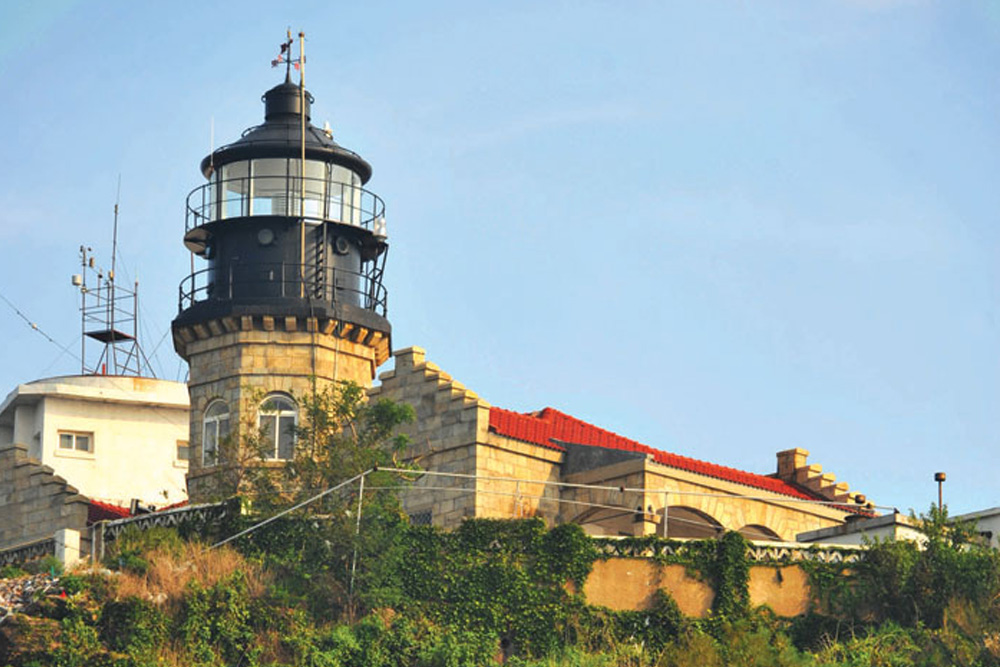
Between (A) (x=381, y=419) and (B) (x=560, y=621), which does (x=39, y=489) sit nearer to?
(A) (x=381, y=419)

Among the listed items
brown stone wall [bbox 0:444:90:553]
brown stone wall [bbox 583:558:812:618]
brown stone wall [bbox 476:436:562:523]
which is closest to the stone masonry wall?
brown stone wall [bbox 476:436:562:523]

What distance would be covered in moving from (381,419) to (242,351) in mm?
4783

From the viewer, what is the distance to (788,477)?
167 ft

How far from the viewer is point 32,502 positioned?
159 feet

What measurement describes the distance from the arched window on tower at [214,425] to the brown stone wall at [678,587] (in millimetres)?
8830

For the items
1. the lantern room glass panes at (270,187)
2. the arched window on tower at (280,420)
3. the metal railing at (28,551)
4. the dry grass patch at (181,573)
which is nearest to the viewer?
the dry grass patch at (181,573)

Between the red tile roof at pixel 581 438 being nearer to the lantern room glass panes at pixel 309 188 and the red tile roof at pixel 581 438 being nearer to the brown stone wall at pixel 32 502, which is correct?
the lantern room glass panes at pixel 309 188

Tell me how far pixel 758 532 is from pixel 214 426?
36.5ft

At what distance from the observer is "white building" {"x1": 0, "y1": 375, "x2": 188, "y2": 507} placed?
53.7 meters

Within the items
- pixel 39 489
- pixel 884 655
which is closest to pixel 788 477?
pixel 884 655

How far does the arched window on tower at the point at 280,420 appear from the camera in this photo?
44.0 meters

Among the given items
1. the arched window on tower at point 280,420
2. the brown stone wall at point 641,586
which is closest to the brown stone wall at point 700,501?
the brown stone wall at point 641,586

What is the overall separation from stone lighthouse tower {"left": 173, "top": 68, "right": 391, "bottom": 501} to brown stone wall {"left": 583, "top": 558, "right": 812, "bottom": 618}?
7.28 metres

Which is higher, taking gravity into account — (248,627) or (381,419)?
(381,419)
